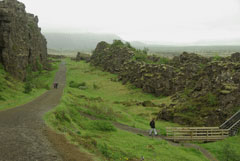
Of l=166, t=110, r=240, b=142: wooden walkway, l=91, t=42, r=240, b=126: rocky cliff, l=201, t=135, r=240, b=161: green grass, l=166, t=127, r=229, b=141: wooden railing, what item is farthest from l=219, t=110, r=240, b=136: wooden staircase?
l=91, t=42, r=240, b=126: rocky cliff

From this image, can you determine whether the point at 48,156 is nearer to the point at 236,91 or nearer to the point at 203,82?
the point at 236,91

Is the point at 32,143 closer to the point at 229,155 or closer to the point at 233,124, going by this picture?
the point at 229,155

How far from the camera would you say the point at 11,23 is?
158 feet

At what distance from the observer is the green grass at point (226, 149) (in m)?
21.6

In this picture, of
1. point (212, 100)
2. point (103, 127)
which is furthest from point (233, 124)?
point (103, 127)

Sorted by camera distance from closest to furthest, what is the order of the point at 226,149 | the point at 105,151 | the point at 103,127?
the point at 105,151 < the point at 226,149 < the point at 103,127

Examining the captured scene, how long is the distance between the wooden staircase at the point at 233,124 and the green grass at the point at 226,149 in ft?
4.04

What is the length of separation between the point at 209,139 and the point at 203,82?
51.1 feet

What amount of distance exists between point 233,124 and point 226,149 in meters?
7.31

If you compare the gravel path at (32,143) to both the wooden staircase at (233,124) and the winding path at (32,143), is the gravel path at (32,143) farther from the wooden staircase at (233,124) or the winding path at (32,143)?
the wooden staircase at (233,124)

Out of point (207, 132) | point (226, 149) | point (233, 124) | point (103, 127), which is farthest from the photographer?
point (233, 124)

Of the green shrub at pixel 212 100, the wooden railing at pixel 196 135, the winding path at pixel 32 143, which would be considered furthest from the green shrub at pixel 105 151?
the green shrub at pixel 212 100

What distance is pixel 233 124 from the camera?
2742 cm

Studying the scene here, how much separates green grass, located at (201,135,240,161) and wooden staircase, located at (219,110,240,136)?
1.23 metres
